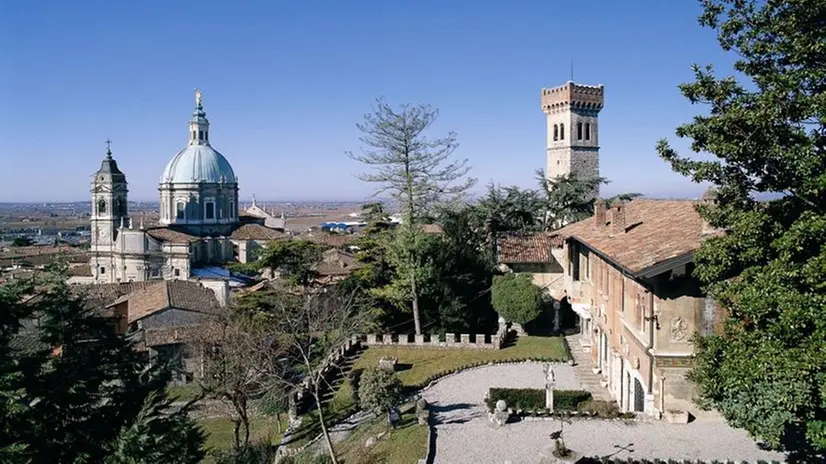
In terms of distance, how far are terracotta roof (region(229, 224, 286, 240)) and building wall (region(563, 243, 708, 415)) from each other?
5574cm

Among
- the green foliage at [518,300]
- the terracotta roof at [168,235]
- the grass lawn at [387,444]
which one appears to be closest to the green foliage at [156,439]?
the grass lawn at [387,444]

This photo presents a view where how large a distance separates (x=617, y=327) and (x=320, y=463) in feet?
34.6

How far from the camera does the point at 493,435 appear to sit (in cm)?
1820

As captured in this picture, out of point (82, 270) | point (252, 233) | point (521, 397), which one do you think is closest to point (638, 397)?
point (521, 397)

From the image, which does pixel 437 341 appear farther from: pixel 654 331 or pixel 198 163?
pixel 198 163

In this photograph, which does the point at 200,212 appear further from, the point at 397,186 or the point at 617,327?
the point at 617,327

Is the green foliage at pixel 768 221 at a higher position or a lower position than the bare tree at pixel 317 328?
higher

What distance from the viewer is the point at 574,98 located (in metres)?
68.8

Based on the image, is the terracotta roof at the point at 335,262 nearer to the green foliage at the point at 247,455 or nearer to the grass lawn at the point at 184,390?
the grass lawn at the point at 184,390

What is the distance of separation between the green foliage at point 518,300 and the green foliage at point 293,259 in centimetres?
992

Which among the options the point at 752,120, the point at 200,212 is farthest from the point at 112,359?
the point at 200,212

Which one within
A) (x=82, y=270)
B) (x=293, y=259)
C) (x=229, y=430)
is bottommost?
(x=229, y=430)

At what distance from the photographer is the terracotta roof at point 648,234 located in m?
17.0

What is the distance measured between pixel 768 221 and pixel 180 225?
69570 mm
